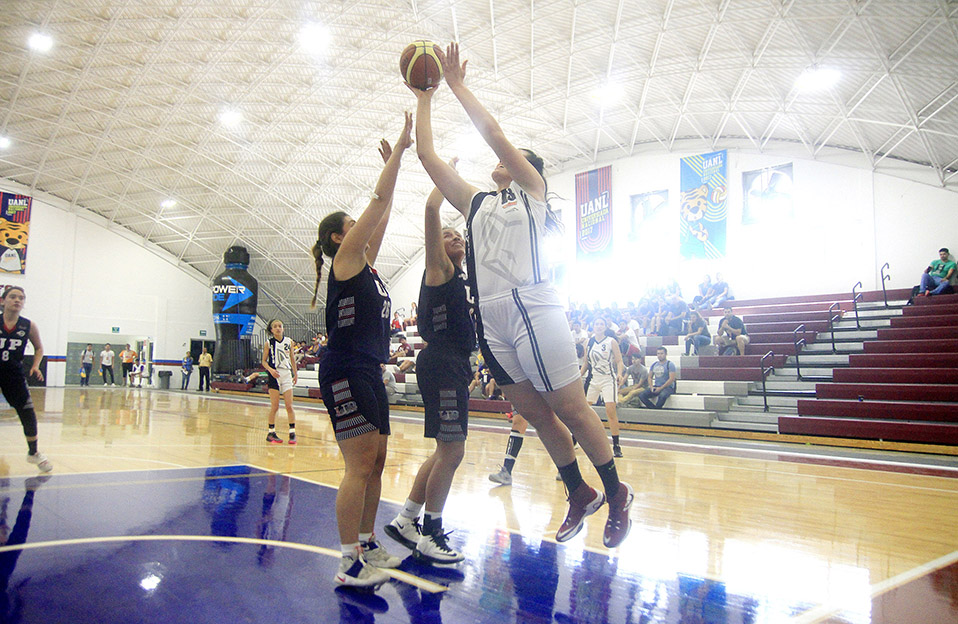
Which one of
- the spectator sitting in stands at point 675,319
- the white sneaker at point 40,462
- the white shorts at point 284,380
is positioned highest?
the spectator sitting in stands at point 675,319

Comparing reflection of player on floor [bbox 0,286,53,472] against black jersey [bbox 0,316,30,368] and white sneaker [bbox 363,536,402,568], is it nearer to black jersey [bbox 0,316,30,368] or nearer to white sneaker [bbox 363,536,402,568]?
black jersey [bbox 0,316,30,368]

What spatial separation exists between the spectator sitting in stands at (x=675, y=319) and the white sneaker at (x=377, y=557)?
12.8 meters

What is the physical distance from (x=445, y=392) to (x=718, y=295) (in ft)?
52.6

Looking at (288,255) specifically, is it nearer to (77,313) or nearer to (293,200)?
(293,200)

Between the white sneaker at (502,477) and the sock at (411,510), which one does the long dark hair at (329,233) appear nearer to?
the sock at (411,510)

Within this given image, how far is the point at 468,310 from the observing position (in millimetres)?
3389

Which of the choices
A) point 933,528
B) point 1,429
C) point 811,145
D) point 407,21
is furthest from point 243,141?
point 933,528

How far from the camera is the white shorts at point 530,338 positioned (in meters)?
2.48

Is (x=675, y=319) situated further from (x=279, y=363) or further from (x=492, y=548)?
(x=492, y=548)

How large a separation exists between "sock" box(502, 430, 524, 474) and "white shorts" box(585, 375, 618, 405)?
2.45 m

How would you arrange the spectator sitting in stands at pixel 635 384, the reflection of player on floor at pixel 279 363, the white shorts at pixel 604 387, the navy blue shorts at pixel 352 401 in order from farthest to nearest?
the spectator sitting in stands at pixel 635 384 < the reflection of player on floor at pixel 279 363 < the white shorts at pixel 604 387 < the navy blue shorts at pixel 352 401

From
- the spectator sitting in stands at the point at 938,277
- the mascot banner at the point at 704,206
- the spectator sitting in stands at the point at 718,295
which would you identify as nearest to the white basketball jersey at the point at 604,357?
the spectator sitting in stands at the point at 938,277

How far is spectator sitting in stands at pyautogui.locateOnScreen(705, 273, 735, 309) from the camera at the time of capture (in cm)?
1725

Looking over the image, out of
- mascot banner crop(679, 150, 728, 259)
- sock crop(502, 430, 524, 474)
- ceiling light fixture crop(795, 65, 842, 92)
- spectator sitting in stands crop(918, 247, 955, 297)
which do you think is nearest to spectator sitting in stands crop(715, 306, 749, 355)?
spectator sitting in stands crop(918, 247, 955, 297)
